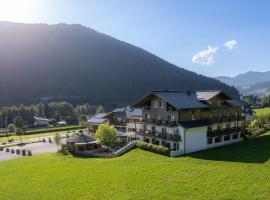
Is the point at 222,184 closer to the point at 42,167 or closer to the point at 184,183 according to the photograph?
the point at 184,183

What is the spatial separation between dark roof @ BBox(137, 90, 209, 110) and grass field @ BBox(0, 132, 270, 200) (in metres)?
7.17

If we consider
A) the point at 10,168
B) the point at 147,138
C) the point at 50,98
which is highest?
the point at 50,98

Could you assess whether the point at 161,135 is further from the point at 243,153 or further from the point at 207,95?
the point at 243,153

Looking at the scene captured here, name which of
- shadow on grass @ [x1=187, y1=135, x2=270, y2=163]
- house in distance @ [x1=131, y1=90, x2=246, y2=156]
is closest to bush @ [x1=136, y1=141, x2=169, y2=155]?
house in distance @ [x1=131, y1=90, x2=246, y2=156]

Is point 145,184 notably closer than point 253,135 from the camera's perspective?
Yes

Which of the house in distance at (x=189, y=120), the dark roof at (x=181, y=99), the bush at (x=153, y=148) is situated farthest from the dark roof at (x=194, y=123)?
the bush at (x=153, y=148)

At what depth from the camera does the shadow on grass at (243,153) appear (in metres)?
33.2

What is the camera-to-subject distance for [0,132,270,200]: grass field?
2400cm

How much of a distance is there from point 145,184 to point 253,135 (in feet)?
102

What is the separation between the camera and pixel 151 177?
28.8 meters

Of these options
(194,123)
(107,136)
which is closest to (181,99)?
(194,123)

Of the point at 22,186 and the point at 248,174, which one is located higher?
the point at 248,174

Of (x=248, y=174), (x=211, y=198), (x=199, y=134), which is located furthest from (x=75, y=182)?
(x=199, y=134)

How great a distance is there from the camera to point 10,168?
41031 millimetres
